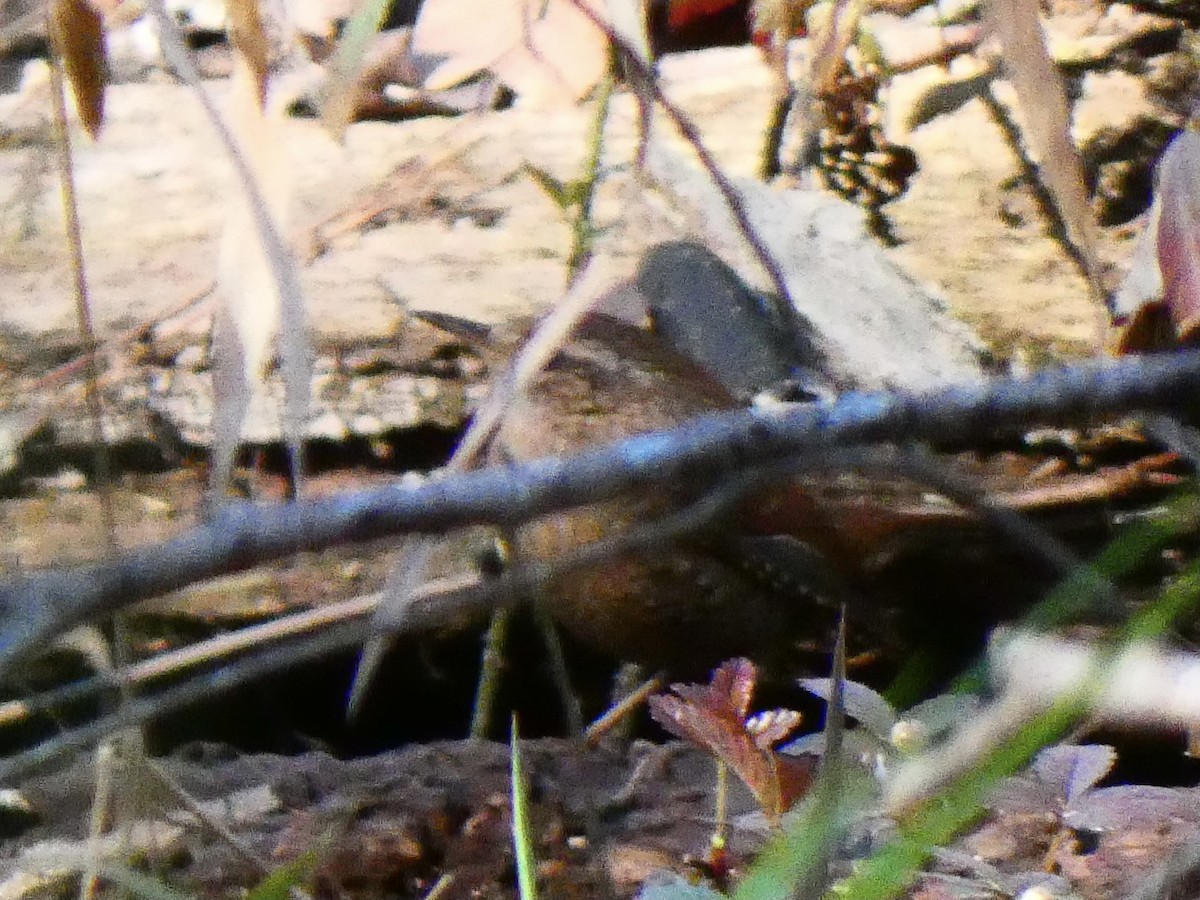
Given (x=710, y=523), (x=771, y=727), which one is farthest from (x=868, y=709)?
(x=710, y=523)

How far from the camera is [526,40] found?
1750 mm

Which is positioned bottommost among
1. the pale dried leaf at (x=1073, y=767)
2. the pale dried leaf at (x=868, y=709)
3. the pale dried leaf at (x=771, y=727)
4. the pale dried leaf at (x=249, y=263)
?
the pale dried leaf at (x=1073, y=767)

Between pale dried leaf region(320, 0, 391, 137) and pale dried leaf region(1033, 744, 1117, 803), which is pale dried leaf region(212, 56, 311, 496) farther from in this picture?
pale dried leaf region(1033, 744, 1117, 803)

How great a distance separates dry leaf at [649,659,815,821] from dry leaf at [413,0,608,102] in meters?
0.85

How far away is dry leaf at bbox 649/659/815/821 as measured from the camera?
1.09 m

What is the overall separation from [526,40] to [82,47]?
2.31 ft

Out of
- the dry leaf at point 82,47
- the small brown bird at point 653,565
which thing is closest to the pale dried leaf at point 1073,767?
the small brown bird at point 653,565

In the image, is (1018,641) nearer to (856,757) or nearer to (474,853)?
(856,757)

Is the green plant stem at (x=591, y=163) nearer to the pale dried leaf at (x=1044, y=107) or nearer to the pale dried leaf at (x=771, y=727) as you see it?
the pale dried leaf at (x=1044, y=107)

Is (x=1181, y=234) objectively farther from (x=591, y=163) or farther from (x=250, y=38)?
(x=250, y=38)

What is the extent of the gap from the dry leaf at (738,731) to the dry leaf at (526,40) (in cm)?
85

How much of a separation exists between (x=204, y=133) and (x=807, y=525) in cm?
144

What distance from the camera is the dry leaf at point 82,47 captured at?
114 centimetres

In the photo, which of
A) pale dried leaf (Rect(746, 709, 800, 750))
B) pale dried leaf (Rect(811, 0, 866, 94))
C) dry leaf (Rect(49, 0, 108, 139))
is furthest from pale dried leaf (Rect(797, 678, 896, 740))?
pale dried leaf (Rect(811, 0, 866, 94))
